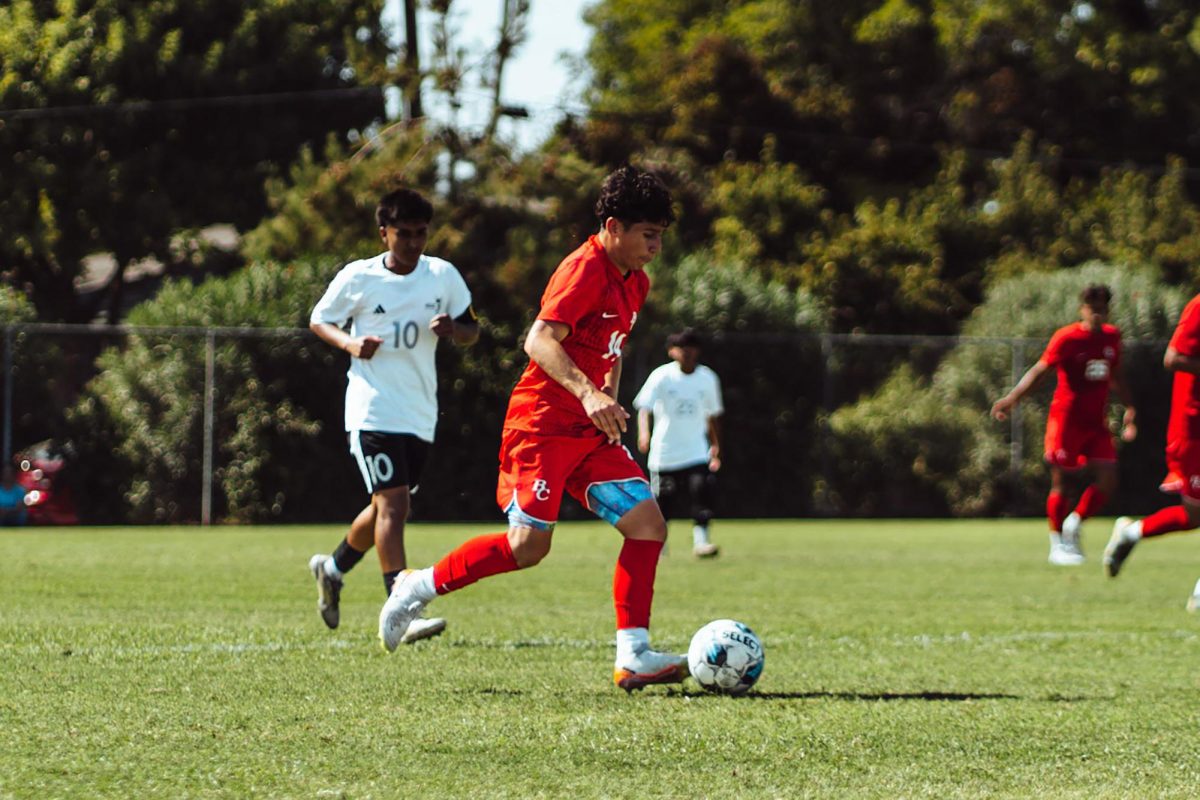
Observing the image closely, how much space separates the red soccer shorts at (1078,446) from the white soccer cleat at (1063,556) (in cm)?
67

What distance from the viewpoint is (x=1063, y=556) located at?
14.8 metres

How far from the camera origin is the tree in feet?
98.6

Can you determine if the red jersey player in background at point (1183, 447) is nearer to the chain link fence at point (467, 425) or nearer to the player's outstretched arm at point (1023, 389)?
the player's outstretched arm at point (1023, 389)

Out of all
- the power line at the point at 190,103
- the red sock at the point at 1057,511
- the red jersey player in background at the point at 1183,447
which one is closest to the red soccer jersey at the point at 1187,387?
the red jersey player in background at the point at 1183,447

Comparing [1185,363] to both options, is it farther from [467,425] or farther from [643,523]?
[467,425]

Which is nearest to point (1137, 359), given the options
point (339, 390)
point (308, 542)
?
point (339, 390)

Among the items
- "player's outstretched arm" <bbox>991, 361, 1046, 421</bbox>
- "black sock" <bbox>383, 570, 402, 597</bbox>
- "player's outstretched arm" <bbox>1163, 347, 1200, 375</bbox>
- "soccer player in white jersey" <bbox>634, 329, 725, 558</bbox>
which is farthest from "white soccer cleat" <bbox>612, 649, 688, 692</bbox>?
"soccer player in white jersey" <bbox>634, 329, 725, 558</bbox>

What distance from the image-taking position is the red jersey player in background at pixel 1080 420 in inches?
575

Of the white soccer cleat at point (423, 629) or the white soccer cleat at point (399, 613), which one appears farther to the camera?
the white soccer cleat at point (423, 629)

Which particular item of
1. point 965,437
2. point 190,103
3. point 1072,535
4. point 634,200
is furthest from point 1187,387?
point 190,103

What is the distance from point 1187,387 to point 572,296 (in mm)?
5845

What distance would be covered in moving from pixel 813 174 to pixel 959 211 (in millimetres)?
5510

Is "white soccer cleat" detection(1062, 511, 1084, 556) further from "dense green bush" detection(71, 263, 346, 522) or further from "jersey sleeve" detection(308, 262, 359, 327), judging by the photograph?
"dense green bush" detection(71, 263, 346, 522)

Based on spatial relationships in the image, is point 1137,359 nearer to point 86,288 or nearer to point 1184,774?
point 86,288
